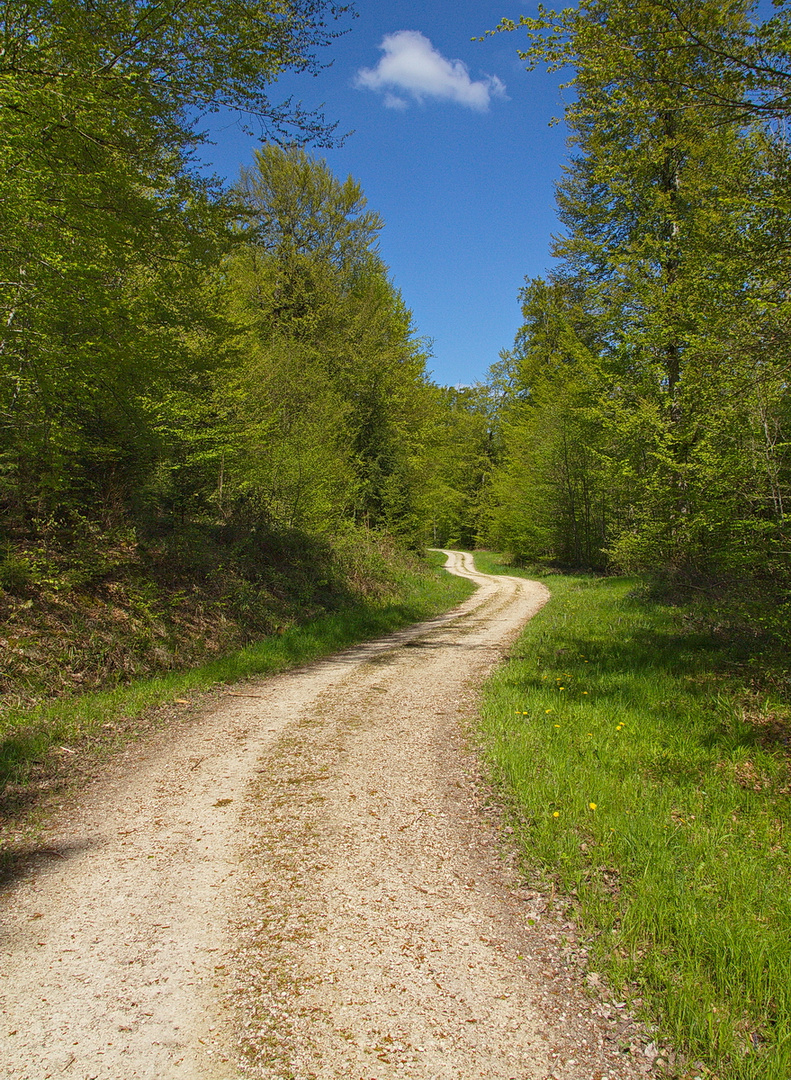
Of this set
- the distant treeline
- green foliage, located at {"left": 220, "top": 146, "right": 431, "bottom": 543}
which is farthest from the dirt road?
A: green foliage, located at {"left": 220, "top": 146, "right": 431, "bottom": 543}

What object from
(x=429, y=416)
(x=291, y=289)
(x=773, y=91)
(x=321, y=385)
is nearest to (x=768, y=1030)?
(x=773, y=91)

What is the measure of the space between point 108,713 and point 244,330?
7775 millimetres

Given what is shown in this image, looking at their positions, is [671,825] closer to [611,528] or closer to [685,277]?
[685,277]

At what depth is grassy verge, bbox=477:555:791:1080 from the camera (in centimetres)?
248

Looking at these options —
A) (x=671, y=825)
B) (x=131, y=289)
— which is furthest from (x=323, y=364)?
(x=671, y=825)

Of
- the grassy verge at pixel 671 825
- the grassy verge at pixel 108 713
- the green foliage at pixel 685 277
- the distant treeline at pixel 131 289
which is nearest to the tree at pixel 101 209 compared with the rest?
the distant treeline at pixel 131 289

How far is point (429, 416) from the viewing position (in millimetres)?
23172

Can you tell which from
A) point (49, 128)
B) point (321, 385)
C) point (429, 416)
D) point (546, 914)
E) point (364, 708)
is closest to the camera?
point (546, 914)

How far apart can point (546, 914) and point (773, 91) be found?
7.12 metres

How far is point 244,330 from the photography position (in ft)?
→ 35.5

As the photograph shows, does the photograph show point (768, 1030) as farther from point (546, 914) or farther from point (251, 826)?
point (251, 826)

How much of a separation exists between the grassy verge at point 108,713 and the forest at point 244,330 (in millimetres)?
696

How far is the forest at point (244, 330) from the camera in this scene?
5.42 m

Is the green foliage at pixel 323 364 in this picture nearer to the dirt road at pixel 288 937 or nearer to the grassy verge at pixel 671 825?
the grassy verge at pixel 671 825
